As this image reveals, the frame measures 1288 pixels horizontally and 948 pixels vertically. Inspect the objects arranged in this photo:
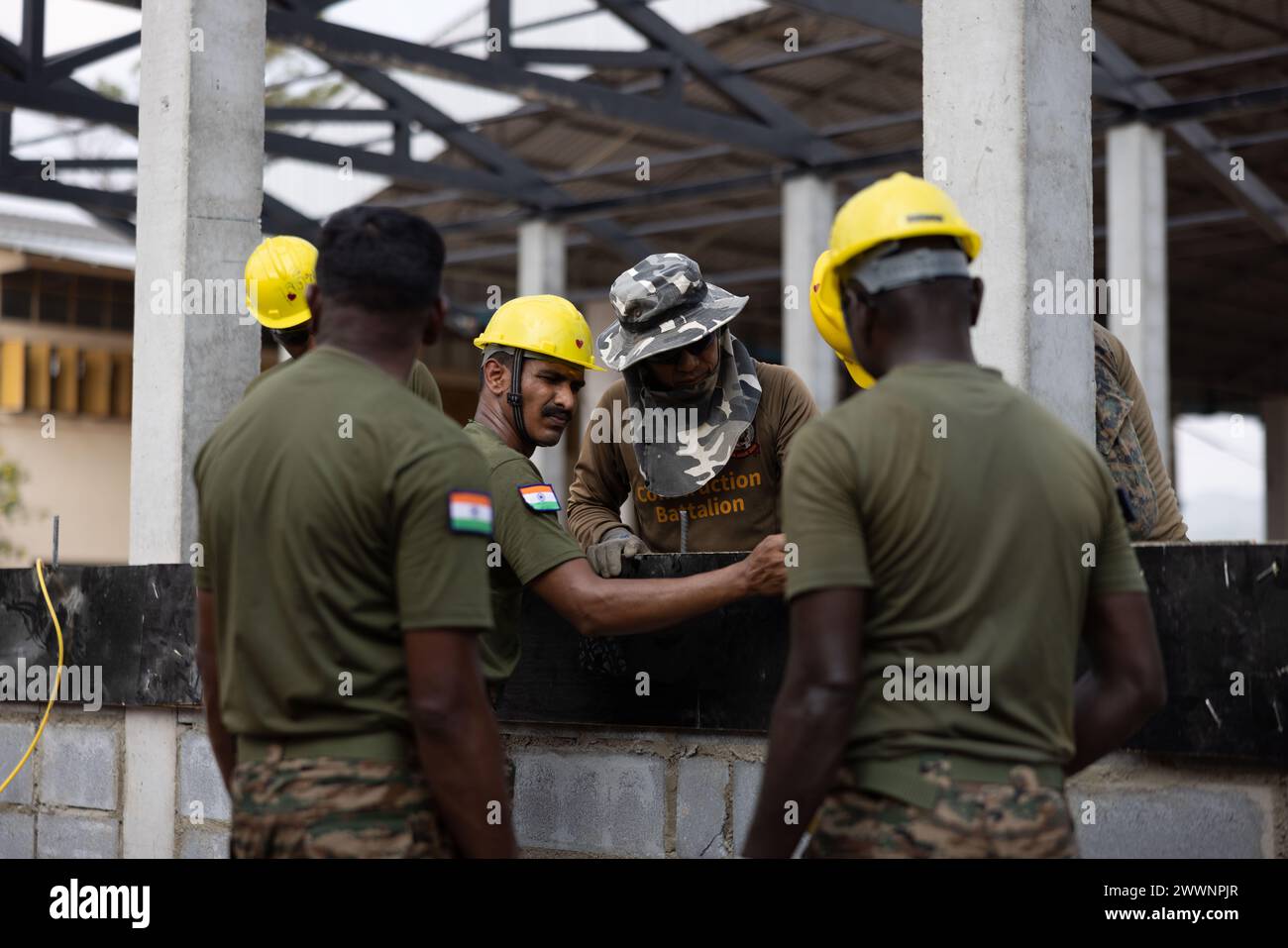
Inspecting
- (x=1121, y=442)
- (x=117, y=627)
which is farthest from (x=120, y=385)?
(x=1121, y=442)

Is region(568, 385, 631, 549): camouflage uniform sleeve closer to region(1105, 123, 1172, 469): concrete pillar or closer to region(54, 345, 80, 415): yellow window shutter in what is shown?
region(1105, 123, 1172, 469): concrete pillar

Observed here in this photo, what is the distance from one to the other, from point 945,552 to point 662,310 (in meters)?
2.25

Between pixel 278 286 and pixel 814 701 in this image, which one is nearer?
pixel 814 701

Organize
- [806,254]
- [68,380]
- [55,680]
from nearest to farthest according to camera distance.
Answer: [55,680] < [806,254] < [68,380]

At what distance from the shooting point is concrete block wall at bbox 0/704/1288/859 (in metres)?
3.53

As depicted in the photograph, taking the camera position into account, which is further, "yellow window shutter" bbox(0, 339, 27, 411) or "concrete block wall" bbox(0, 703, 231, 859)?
"yellow window shutter" bbox(0, 339, 27, 411)

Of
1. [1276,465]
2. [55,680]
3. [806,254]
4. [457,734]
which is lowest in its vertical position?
[55,680]

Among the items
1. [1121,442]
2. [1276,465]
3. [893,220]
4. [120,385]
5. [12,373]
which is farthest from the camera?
[1276,465]

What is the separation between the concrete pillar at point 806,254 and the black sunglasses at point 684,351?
478 inches

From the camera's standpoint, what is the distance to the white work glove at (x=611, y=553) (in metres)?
4.29

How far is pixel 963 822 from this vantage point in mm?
2482

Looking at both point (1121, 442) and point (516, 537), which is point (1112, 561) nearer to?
point (516, 537)

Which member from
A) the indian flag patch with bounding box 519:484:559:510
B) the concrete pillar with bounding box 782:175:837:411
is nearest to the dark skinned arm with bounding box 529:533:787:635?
the indian flag patch with bounding box 519:484:559:510

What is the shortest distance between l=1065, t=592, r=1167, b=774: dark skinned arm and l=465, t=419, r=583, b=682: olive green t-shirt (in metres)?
1.38
